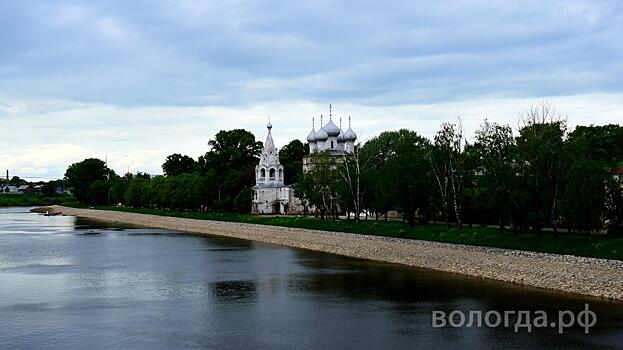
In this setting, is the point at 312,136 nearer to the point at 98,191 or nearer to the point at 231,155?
the point at 231,155

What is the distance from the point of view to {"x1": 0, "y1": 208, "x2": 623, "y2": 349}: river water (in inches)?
845

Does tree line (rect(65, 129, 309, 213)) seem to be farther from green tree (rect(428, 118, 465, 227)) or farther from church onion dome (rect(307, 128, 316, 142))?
green tree (rect(428, 118, 465, 227))

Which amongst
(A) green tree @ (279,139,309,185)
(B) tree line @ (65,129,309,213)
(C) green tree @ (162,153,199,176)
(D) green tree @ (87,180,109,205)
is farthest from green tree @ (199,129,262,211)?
(D) green tree @ (87,180,109,205)

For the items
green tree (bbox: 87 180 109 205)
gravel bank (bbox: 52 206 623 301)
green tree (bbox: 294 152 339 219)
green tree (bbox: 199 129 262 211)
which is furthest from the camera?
green tree (bbox: 87 180 109 205)

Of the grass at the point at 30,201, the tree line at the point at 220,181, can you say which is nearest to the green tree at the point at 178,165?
the tree line at the point at 220,181

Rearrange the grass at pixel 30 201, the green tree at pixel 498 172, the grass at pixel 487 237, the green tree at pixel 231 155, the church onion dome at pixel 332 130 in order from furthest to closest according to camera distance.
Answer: the grass at pixel 30 201 < the green tree at pixel 231 155 < the church onion dome at pixel 332 130 < the green tree at pixel 498 172 < the grass at pixel 487 237

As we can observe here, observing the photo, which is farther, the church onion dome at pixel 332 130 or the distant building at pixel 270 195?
the church onion dome at pixel 332 130

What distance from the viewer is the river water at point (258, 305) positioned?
21.5 m

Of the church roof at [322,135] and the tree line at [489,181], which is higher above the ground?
the church roof at [322,135]

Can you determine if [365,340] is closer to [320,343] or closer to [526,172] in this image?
[320,343]

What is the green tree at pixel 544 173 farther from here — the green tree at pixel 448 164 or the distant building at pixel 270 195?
the distant building at pixel 270 195

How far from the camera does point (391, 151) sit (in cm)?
8525

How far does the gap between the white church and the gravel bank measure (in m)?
25.4

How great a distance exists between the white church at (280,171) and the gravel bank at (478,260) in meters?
25.4
